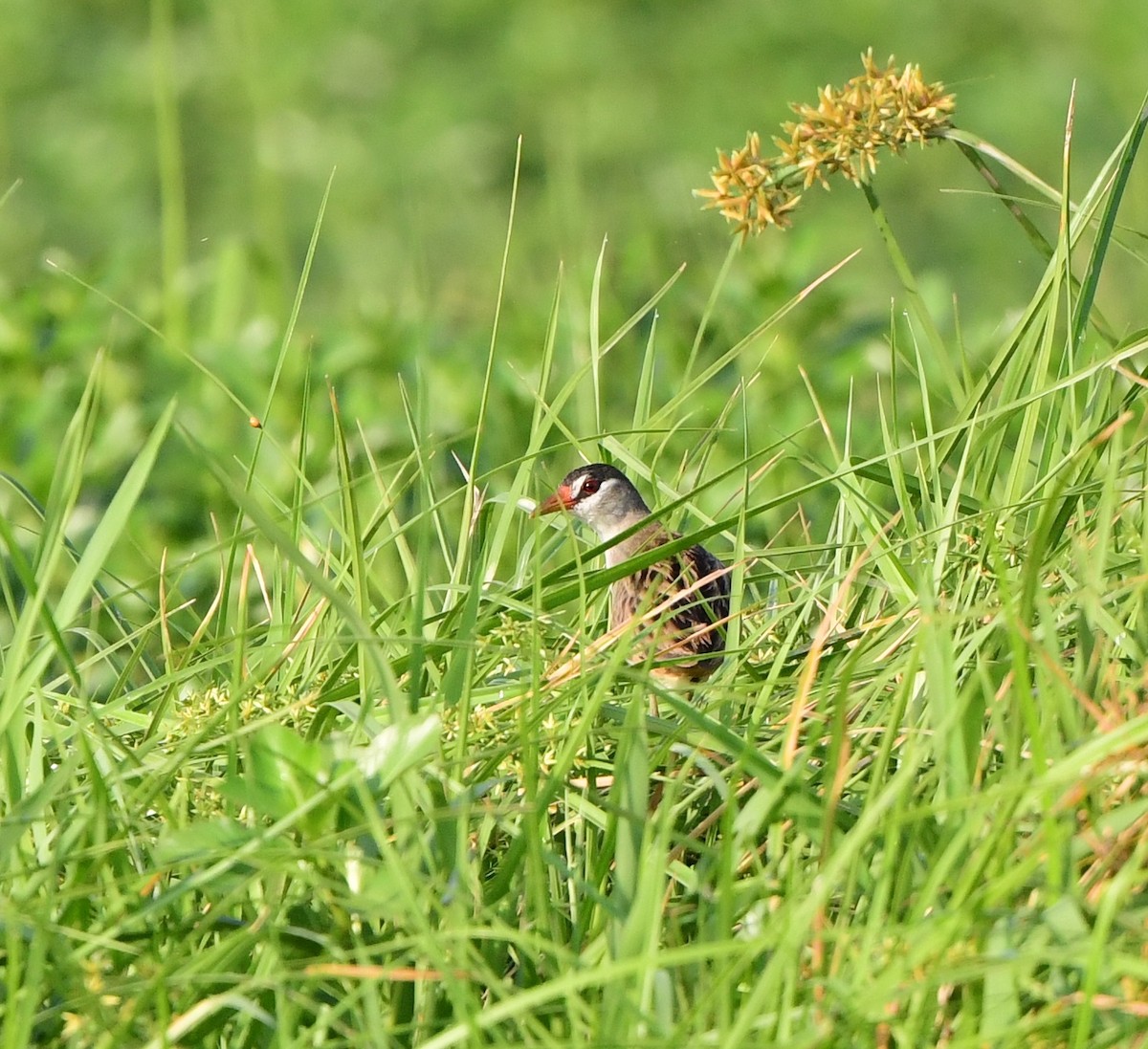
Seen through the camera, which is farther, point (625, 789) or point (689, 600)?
point (689, 600)

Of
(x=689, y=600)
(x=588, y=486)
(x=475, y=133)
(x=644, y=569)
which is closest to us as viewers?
(x=644, y=569)

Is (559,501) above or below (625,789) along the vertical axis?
below

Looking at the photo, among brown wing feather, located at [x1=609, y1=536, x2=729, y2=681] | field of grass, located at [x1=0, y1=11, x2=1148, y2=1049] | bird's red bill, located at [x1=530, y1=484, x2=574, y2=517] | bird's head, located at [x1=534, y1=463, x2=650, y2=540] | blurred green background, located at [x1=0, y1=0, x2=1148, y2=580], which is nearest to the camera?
field of grass, located at [x1=0, y1=11, x2=1148, y2=1049]

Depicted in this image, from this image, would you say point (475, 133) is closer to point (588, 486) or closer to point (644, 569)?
point (588, 486)

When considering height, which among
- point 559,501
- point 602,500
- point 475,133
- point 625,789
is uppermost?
point 625,789

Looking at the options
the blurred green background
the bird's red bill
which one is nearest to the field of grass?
the bird's red bill

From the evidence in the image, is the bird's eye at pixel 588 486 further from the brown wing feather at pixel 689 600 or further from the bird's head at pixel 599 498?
the brown wing feather at pixel 689 600

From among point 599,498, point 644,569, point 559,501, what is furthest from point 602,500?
point 644,569

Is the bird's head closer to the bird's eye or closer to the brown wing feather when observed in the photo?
the bird's eye

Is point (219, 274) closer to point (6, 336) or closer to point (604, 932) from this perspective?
point (6, 336)

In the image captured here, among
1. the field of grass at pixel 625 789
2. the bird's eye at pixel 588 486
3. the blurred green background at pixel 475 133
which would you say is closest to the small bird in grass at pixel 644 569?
the bird's eye at pixel 588 486

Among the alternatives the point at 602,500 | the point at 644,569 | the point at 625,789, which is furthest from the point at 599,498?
the point at 625,789

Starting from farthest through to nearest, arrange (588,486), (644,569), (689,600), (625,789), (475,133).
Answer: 1. (475,133)
2. (588,486)
3. (689,600)
4. (644,569)
5. (625,789)

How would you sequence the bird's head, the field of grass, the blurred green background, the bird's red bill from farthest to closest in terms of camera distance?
the blurred green background
the bird's head
the bird's red bill
the field of grass
